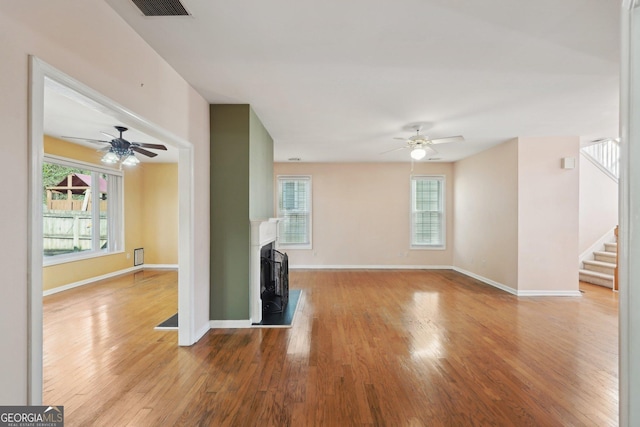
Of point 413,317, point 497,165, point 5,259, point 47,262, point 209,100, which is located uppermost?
point 209,100

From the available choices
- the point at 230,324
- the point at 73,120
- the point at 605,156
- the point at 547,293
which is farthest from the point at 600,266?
the point at 73,120

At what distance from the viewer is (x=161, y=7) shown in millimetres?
1954

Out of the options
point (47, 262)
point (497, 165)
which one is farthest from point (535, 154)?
point (47, 262)

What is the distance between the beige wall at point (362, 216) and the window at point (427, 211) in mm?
168

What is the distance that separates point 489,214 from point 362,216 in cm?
287

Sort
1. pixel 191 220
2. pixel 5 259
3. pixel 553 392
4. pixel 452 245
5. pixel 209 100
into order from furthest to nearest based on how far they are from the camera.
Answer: pixel 452 245
pixel 209 100
pixel 191 220
pixel 553 392
pixel 5 259

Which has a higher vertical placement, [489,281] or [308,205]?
[308,205]

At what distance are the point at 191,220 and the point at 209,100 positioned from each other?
4.72 feet

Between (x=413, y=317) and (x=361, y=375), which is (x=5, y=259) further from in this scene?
(x=413, y=317)

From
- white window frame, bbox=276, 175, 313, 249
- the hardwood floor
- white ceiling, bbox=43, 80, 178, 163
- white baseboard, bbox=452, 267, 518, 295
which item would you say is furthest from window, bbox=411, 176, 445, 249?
white ceiling, bbox=43, 80, 178, 163

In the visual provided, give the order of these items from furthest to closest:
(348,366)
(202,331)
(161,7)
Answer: (202,331) < (348,366) < (161,7)

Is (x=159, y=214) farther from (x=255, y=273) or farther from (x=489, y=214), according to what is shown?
(x=489, y=214)

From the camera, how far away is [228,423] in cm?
198

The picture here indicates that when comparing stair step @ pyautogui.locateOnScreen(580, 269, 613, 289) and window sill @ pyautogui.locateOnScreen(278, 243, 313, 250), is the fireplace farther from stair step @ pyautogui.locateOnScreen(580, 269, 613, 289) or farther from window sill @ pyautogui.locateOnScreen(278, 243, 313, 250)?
stair step @ pyautogui.locateOnScreen(580, 269, 613, 289)
